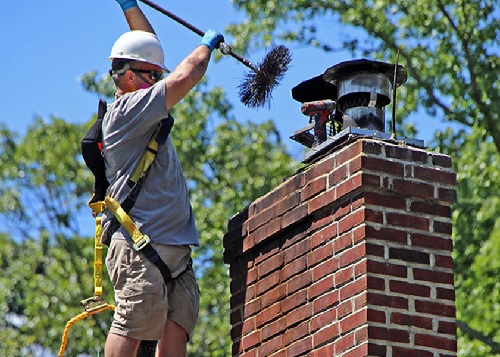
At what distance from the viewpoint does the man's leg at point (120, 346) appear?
6.59 m

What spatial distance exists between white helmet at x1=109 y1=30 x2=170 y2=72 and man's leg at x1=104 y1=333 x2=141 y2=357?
4.95 ft

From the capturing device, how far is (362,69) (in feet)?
23.8

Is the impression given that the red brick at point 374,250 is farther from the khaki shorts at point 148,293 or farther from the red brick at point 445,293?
the khaki shorts at point 148,293

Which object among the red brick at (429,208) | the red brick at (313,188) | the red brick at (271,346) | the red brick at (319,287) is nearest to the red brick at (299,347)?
the red brick at (271,346)

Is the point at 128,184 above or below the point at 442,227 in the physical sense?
above

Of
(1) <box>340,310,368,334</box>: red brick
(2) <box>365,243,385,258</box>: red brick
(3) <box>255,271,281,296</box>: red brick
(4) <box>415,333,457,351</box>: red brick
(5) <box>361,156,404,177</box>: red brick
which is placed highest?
(5) <box>361,156,404,177</box>: red brick

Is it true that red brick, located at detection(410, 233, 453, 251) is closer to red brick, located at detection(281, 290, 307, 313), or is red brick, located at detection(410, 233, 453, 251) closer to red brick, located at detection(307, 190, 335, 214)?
red brick, located at detection(307, 190, 335, 214)

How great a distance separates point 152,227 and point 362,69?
4.94ft

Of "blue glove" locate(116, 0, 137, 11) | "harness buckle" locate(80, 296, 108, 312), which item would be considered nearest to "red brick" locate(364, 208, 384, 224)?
"harness buckle" locate(80, 296, 108, 312)

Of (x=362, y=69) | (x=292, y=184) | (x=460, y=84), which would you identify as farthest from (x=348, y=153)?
(x=460, y=84)

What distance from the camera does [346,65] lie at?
7.25m

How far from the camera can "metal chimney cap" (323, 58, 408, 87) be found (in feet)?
23.7

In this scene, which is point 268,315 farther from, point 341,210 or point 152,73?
point 152,73

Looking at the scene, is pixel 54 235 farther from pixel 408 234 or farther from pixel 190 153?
pixel 408 234
